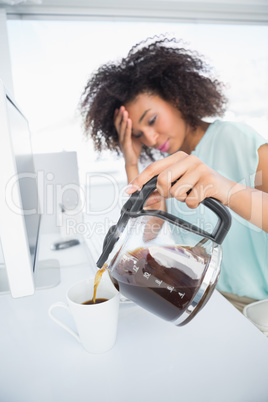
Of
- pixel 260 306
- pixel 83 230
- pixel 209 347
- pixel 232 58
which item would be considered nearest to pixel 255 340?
pixel 209 347

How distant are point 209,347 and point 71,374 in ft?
0.71

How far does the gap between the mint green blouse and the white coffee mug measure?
48cm

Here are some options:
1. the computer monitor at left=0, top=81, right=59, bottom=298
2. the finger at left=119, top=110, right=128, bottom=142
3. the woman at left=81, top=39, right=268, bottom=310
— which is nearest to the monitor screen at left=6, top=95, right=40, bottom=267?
the computer monitor at left=0, top=81, right=59, bottom=298

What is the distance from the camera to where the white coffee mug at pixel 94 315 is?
0.38 meters

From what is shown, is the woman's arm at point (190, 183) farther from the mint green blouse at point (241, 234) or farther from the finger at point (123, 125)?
the finger at point (123, 125)

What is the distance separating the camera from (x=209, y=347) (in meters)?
0.43

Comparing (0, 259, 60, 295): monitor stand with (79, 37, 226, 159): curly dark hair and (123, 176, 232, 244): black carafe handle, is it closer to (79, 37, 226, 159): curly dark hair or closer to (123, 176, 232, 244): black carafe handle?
(123, 176, 232, 244): black carafe handle

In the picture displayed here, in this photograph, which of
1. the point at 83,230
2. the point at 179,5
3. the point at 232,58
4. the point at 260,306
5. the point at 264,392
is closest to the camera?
the point at 264,392

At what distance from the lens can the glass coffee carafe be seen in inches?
14.4

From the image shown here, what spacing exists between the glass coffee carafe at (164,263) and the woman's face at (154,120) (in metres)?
0.72

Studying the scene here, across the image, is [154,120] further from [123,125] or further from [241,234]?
[241,234]

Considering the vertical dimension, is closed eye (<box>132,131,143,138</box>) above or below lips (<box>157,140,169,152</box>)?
above

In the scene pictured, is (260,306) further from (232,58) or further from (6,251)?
(232,58)

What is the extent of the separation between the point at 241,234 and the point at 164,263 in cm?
56
